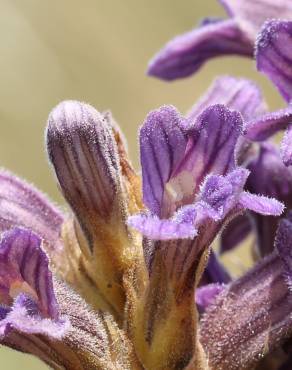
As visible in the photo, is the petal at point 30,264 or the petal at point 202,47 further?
the petal at point 202,47

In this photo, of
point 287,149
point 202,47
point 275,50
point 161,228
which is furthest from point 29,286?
point 202,47

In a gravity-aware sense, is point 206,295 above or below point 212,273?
below

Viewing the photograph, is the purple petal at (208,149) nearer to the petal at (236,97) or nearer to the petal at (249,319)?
the petal at (249,319)

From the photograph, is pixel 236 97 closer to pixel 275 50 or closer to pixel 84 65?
pixel 275 50

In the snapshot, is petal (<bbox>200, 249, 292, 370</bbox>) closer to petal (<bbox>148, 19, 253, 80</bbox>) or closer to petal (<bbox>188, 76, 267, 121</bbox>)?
petal (<bbox>188, 76, 267, 121</bbox>)

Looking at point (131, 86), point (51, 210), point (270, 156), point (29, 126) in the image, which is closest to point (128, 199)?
point (51, 210)

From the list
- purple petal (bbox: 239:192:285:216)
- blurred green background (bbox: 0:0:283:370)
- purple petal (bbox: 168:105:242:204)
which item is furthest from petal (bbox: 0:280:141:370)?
blurred green background (bbox: 0:0:283:370)

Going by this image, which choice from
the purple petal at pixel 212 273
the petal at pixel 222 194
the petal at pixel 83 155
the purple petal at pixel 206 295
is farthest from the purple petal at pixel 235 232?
the petal at pixel 222 194
